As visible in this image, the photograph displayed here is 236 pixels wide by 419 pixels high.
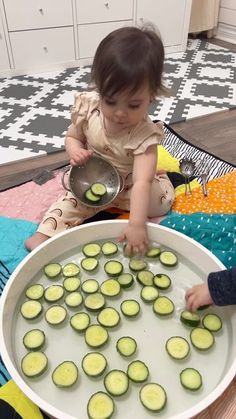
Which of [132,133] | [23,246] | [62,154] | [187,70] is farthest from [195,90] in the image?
[23,246]

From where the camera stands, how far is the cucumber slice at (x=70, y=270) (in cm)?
92

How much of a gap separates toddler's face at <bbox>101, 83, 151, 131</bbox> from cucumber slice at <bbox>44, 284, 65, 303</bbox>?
43cm

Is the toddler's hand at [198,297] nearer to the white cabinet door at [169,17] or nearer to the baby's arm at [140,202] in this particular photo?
the baby's arm at [140,202]

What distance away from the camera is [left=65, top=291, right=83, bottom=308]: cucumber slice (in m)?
0.85

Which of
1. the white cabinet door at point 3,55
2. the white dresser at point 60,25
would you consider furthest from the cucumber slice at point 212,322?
the white cabinet door at point 3,55

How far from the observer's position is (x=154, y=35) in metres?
0.89

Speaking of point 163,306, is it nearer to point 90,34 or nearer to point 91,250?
point 91,250

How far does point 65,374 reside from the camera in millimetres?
708

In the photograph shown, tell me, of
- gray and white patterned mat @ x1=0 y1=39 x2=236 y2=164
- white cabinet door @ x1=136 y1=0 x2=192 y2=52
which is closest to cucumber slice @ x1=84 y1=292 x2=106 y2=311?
gray and white patterned mat @ x1=0 y1=39 x2=236 y2=164

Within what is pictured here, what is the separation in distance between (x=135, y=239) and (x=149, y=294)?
0.50ft

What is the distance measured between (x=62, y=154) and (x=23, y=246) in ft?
2.21

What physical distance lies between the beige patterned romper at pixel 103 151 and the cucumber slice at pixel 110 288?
285mm

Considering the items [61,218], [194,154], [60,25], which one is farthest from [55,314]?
[60,25]

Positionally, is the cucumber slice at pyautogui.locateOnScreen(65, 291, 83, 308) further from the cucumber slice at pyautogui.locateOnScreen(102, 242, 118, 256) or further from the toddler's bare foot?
the toddler's bare foot
